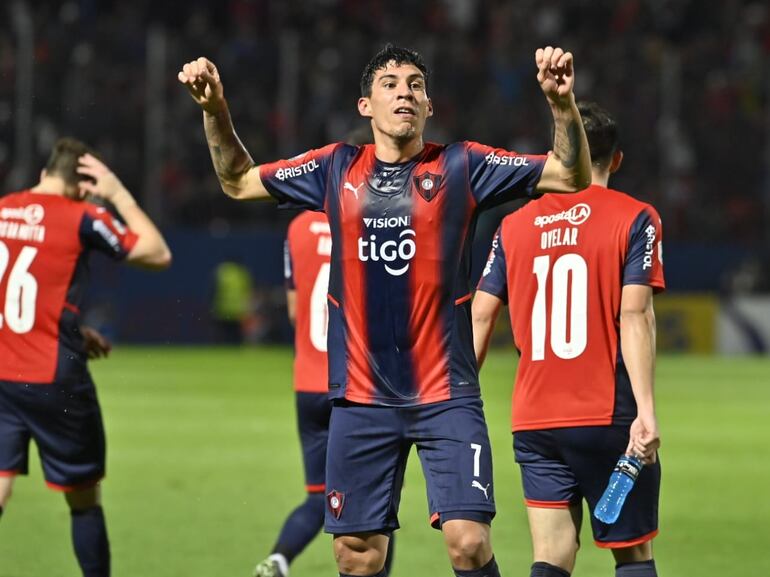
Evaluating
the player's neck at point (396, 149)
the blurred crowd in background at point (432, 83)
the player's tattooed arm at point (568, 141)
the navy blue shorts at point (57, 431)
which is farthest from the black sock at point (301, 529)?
the blurred crowd in background at point (432, 83)

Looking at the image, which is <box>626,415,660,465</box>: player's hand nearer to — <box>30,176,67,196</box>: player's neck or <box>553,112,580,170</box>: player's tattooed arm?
<box>553,112,580,170</box>: player's tattooed arm

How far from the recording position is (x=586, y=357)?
18.4ft

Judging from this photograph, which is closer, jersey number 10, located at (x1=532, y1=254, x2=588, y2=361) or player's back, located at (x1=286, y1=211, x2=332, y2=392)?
jersey number 10, located at (x1=532, y1=254, x2=588, y2=361)

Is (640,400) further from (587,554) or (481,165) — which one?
(587,554)

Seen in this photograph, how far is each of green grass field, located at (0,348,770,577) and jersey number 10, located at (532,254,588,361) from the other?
2262 millimetres

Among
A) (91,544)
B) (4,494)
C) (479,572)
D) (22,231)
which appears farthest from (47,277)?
(479,572)

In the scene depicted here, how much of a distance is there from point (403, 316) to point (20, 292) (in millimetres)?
2294

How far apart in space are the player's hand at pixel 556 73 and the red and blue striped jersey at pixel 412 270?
0.38m

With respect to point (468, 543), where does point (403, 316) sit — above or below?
above

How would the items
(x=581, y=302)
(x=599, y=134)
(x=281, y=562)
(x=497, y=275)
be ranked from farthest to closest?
(x=281, y=562), (x=497, y=275), (x=599, y=134), (x=581, y=302)

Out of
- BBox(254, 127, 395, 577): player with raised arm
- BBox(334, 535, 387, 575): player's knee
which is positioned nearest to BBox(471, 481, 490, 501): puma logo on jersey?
BBox(334, 535, 387, 575): player's knee

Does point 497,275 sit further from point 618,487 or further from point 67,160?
point 67,160

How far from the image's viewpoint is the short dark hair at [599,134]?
18.7 ft

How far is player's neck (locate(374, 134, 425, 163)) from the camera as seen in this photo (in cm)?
534
